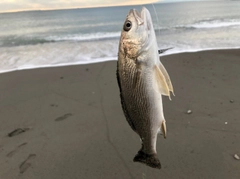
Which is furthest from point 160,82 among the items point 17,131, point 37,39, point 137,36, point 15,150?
point 37,39

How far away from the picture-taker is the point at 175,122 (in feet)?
15.0

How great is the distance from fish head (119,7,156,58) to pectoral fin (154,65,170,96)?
0.21 m

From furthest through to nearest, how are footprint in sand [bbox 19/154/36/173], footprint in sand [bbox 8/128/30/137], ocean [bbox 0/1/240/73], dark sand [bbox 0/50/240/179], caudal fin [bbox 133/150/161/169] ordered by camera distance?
ocean [bbox 0/1/240/73]
footprint in sand [bbox 8/128/30/137]
footprint in sand [bbox 19/154/36/173]
dark sand [bbox 0/50/240/179]
caudal fin [bbox 133/150/161/169]

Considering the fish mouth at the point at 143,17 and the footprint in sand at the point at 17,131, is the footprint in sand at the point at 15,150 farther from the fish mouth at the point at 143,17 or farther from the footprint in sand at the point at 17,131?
the fish mouth at the point at 143,17

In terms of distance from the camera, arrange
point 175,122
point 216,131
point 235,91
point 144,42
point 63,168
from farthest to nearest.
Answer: point 235,91, point 175,122, point 216,131, point 63,168, point 144,42

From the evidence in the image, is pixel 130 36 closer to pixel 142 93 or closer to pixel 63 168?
pixel 142 93

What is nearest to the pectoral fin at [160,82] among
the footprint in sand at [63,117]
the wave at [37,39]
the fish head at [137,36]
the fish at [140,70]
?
the fish at [140,70]

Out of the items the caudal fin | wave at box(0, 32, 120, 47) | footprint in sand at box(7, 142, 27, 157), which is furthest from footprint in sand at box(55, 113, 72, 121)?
wave at box(0, 32, 120, 47)

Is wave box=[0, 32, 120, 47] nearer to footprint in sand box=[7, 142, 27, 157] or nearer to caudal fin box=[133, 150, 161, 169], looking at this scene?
footprint in sand box=[7, 142, 27, 157]

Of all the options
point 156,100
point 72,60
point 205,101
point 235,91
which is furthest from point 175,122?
point 72,60

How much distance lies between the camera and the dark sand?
11.7ft

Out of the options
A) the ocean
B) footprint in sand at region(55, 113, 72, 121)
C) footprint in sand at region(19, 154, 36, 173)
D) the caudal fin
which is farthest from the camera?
the ocean

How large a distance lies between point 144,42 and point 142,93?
0.43 metres

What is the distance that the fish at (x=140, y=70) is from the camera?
2008mm
